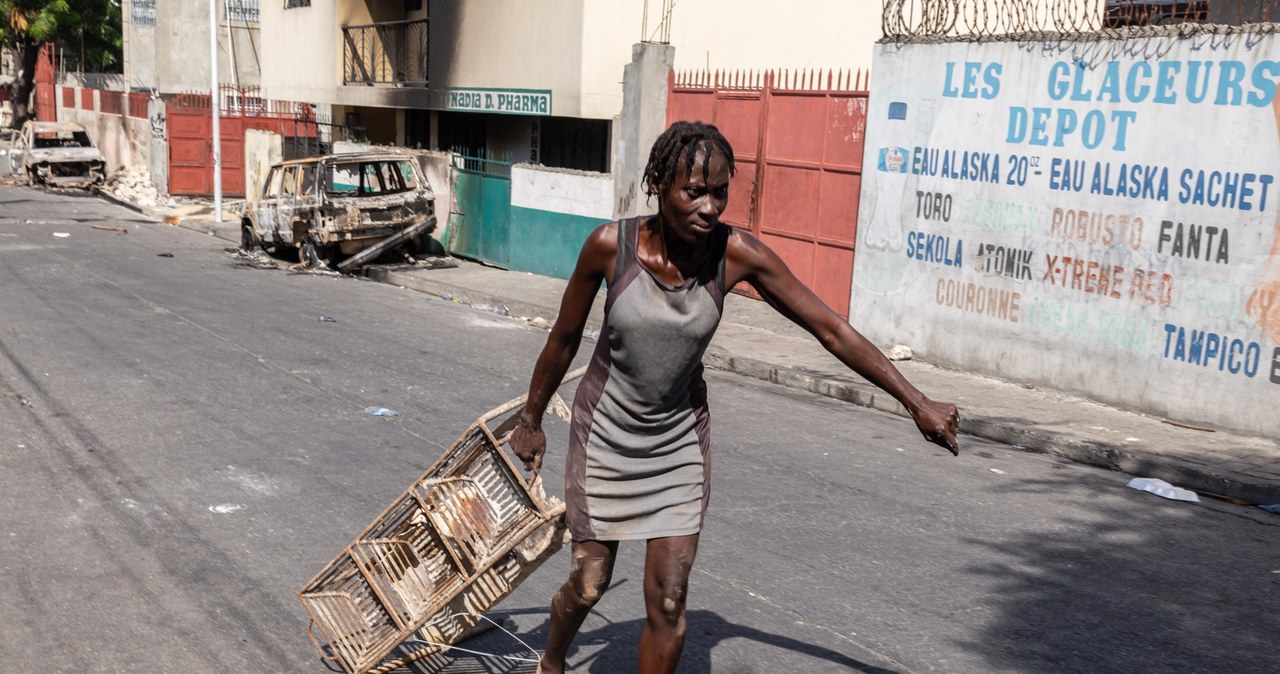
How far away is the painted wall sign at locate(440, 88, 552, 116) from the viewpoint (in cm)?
1877

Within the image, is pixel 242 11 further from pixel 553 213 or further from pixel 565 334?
pixel 565 334

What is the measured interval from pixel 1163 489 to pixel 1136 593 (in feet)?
7.44

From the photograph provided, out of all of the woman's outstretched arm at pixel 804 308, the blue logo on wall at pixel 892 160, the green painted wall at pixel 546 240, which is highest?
the blue logo on wall at pixel 892 160

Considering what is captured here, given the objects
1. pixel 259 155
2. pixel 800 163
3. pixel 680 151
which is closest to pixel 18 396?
pixel 680 151

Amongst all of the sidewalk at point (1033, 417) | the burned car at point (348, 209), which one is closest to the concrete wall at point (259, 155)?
the burned car at point (348, 209)

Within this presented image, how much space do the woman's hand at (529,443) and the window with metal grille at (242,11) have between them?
39.6 m

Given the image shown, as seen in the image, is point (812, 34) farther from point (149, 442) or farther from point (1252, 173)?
point (149, 442)

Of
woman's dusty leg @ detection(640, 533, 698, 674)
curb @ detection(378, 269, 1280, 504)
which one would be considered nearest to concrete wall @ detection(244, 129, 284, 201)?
curb @ detection(378, 269, 1280, 504)

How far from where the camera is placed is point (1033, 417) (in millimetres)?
9266

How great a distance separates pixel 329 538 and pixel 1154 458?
17.4ft

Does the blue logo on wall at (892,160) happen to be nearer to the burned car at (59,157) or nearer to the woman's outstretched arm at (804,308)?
the woman's outstretched arm at (804,308)

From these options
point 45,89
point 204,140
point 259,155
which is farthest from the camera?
point 45,89

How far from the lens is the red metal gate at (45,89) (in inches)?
1961

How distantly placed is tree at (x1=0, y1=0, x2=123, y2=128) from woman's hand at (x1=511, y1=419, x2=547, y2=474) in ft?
154
